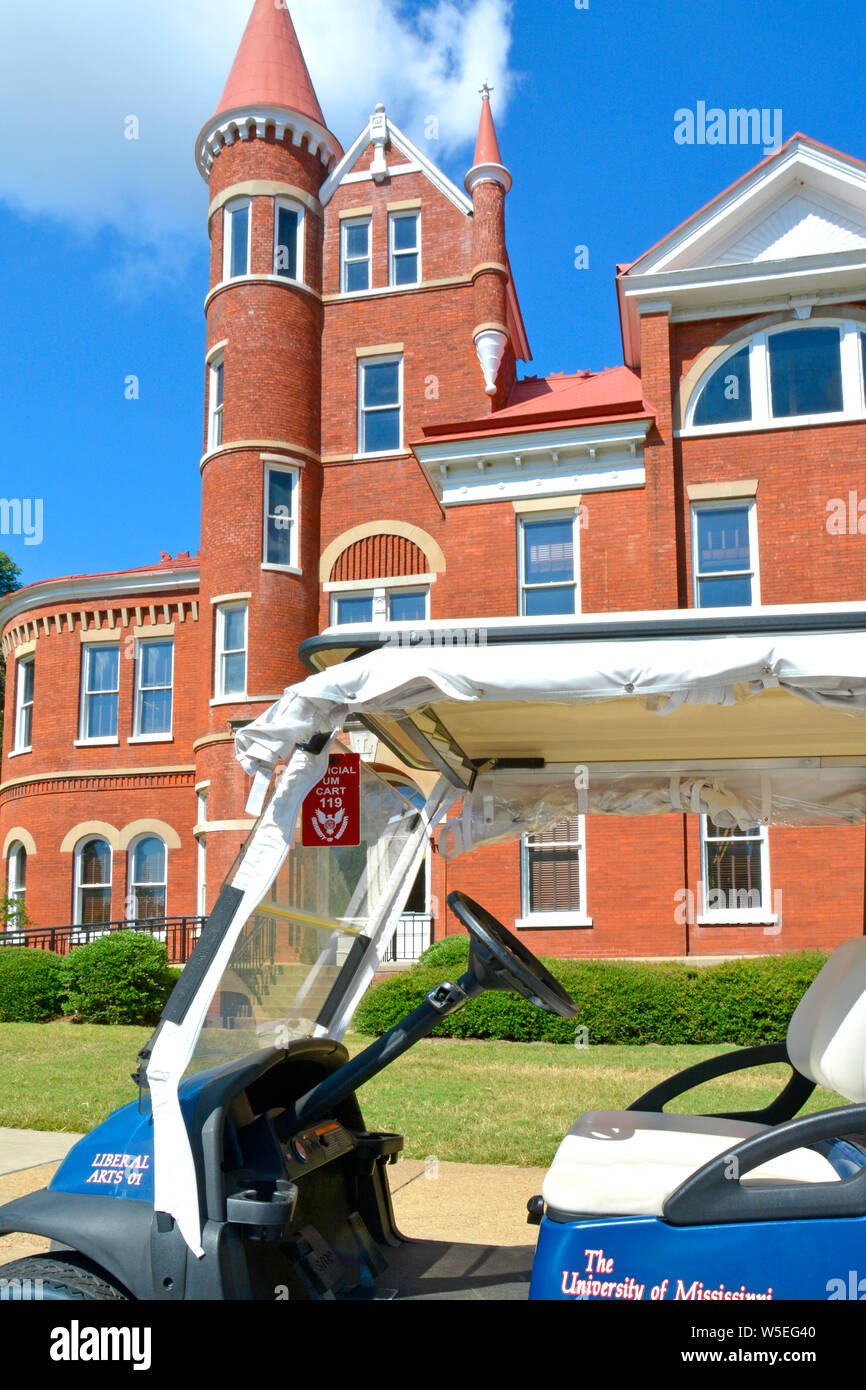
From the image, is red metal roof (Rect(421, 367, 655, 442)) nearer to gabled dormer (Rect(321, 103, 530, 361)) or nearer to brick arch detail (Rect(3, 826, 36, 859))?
gabled dormer (Rect(321, 103, 530, 361))

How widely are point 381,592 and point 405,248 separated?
6.82 m

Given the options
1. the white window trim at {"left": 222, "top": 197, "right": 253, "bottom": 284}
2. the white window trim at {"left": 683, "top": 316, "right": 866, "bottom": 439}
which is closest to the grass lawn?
the white window trim at {"left": 683, "top": 316, "right": 866, "bottom": 439}

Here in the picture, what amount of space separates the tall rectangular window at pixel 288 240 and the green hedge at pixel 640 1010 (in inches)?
552

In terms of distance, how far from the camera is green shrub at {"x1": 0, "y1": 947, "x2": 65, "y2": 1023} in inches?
568

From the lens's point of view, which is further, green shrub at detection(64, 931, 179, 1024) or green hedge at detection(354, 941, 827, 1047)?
green shrub at detection(64, 931, 179, 1024)

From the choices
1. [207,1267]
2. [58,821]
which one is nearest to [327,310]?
[58,821]

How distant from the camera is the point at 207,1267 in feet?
9.18

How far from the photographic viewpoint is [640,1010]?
43.3 ft

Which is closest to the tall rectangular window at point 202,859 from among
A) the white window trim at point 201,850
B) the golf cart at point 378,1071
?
the white window trim at point 201,850

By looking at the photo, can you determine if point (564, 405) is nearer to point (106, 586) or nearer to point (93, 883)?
point (106, 586)

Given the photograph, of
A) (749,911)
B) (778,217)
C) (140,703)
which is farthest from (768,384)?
(140,703)

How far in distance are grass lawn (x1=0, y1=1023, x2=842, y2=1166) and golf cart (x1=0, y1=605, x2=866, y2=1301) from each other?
3.72m
